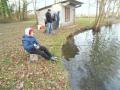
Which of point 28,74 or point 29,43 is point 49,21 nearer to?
point 29,43

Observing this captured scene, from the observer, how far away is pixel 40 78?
38.7 ft

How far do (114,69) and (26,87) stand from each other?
18.1ft

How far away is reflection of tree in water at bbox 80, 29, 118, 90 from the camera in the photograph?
40.2ft

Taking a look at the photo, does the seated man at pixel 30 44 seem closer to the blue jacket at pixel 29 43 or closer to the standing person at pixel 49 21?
the blue jacket at pixel 29 43

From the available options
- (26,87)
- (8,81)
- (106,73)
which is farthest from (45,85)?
(106,73)

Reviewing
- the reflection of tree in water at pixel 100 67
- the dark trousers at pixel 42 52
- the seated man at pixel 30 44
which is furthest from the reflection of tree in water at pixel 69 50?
the seated man at pixel 30 44

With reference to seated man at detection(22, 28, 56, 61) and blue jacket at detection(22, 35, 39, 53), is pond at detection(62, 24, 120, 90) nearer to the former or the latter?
seated man at detection(22, 28, 56, 61)

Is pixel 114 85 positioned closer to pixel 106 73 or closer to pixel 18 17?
pixel 106 73

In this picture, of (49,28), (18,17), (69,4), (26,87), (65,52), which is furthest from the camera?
(18,17)

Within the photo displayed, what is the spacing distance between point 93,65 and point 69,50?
492cm

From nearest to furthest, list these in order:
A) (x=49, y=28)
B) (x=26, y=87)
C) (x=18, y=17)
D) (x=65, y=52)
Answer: (x=26, y=87) < (x=65, y=52) < (x=49, y=28) < (x=18, y=17)

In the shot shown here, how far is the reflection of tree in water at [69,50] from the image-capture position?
1850 cm

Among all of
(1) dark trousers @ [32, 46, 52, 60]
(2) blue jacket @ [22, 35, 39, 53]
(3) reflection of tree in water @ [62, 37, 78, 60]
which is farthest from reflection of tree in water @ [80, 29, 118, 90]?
(2) blue jacket @ [22, 35, 39, 53]

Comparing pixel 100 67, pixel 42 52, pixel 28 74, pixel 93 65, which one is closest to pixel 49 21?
pixel 93 65
